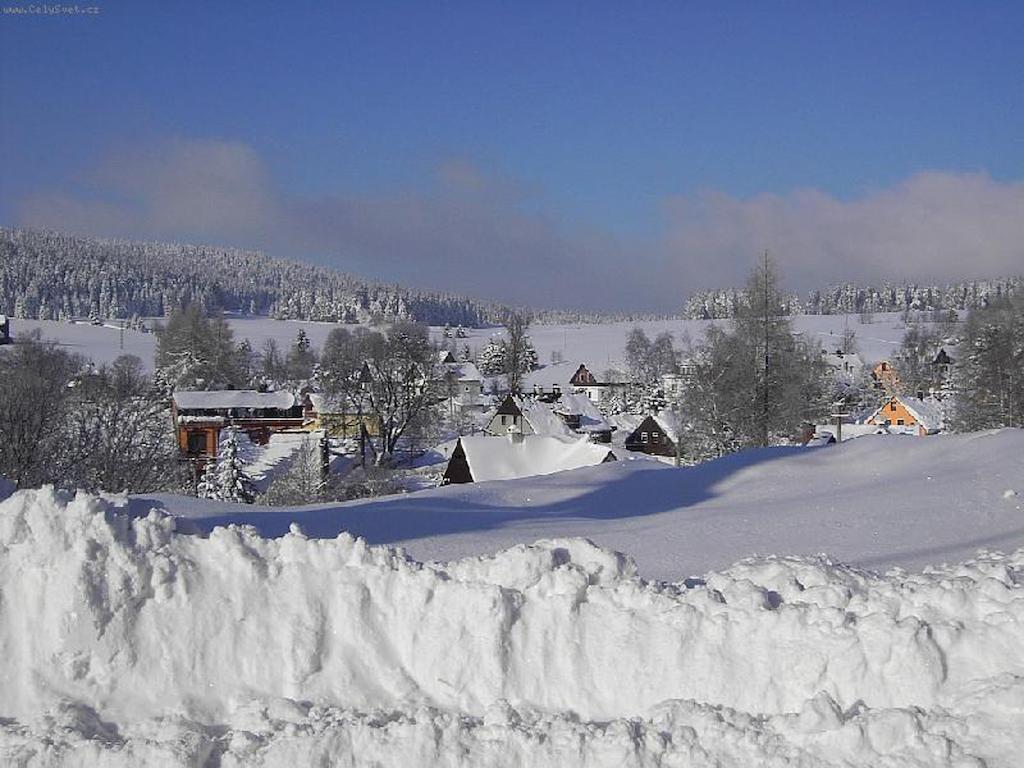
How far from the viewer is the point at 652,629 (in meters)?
4.57

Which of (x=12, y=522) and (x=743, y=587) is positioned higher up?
(x=12, y=522)

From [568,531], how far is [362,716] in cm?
489

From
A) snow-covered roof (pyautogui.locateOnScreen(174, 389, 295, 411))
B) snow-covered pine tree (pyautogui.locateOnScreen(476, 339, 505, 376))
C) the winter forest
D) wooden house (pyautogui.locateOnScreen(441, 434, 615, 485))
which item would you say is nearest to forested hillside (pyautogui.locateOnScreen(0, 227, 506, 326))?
the winter forest

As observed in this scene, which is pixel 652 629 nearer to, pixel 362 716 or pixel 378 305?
pixel 362 716

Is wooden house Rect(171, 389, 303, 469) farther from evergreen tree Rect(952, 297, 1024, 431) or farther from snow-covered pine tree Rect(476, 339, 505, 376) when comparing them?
snow-covered pine tree Rect(476, 339, 505, 376)

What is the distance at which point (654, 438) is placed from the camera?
4653 cm

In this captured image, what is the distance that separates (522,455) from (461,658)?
21722mm

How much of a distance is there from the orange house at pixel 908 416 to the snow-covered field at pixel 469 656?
49.0m

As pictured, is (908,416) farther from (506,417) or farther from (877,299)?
(877,299)

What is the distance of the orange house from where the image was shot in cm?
5056

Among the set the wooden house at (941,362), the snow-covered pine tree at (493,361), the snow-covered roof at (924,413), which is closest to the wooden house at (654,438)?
the snow-covered roof at (924,413)

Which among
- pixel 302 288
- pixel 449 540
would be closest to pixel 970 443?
pixel 449 540

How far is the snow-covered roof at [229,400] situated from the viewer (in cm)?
4634

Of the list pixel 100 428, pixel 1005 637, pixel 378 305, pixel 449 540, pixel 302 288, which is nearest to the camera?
pixel 1005 637
